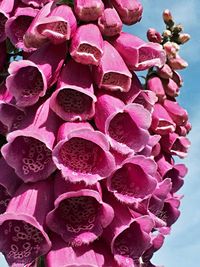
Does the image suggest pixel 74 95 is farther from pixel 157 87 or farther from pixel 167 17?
pixel 167 17

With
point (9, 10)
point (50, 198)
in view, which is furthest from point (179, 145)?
point (50, 198)

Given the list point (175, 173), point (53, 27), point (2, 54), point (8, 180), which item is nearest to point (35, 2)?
point (2, 54)

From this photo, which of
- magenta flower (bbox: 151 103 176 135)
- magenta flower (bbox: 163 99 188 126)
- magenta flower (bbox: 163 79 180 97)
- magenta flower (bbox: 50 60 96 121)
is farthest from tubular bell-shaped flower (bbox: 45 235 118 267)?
magenta flower (bbox: 163 79 180 97)

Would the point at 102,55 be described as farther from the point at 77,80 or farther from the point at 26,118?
the point at 26,118

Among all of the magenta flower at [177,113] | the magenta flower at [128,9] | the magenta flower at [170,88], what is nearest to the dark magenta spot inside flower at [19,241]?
the magenta flower at [128,9]

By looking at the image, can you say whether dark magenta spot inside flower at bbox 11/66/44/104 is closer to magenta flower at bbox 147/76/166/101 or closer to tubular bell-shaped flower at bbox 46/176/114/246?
tubular bell-shaped flower at bbox 46/176/114/246

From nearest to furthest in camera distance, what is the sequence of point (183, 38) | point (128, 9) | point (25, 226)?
point (25, 226), point (128, 9), point (183, 38)
